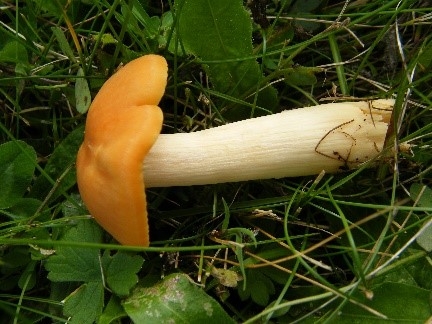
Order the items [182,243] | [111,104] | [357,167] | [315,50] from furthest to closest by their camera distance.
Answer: [315,50], [182,243], [357,167], [111,104]

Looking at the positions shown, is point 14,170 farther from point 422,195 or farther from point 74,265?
point 422,195

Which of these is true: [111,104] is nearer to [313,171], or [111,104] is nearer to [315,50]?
[313,171]

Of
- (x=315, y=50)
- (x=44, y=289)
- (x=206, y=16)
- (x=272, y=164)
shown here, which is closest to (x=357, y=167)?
(x=272, y=164)

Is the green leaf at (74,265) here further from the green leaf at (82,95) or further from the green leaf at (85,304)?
the green leaf at (82,95)

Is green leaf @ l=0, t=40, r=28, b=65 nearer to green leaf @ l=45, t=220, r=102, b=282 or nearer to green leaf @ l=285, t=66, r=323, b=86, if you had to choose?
green leaf @ l=45, t=220, r=102, b=282

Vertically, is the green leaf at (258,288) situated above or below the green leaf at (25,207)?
below

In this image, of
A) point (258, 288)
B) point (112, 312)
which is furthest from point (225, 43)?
point (112, 312)

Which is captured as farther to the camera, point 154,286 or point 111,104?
point 154,286

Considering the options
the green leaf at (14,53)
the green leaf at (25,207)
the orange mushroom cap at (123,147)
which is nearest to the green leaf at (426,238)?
the orange mushroom cap at (123,147)
